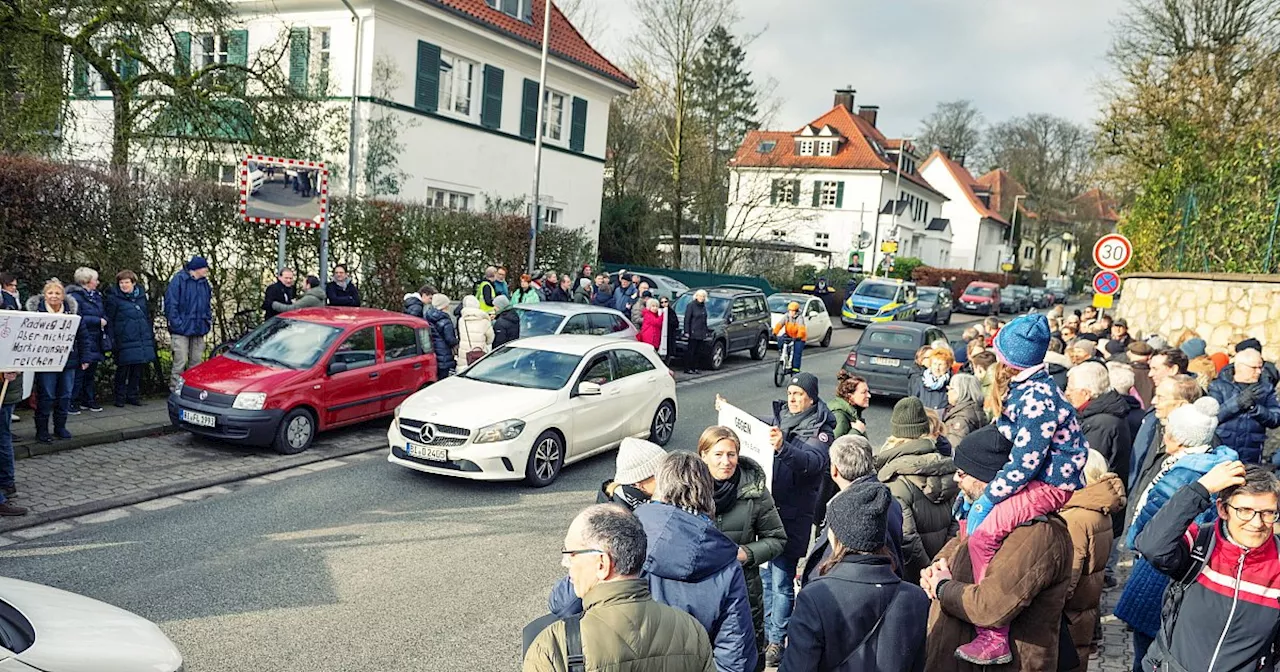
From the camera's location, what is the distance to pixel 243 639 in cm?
559

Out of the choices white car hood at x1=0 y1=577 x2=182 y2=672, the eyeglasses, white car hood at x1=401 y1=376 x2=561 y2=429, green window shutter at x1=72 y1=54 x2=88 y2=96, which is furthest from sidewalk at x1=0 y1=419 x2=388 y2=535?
the eyeglasses

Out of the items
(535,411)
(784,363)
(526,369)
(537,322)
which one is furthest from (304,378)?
(784,363)

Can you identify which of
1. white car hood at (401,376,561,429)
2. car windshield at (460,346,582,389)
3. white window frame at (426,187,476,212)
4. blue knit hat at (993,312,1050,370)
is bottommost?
white car hood at (401,376,561,429)

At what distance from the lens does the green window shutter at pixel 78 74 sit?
1517 centimetres

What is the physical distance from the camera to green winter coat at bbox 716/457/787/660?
14.8 feet

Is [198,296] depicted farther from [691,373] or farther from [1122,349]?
[1122,349]

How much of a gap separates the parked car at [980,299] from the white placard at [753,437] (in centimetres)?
4355

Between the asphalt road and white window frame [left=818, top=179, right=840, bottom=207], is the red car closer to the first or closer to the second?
the asphalt road

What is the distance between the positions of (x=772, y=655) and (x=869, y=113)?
67302mm

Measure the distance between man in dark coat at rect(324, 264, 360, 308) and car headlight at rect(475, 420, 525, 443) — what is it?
6274 mm

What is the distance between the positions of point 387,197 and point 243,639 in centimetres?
1922

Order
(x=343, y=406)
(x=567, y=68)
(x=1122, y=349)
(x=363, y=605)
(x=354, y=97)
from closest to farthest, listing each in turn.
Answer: (x=363, y=605) → (x=343, y=406) → (x=1122, y=349) → (x=354, y=97) → (x=567, y=68)

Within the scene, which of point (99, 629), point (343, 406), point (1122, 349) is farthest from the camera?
point (1122, 349)

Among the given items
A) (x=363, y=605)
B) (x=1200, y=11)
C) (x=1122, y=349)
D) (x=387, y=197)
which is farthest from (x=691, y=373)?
(x=1200, y=11)
